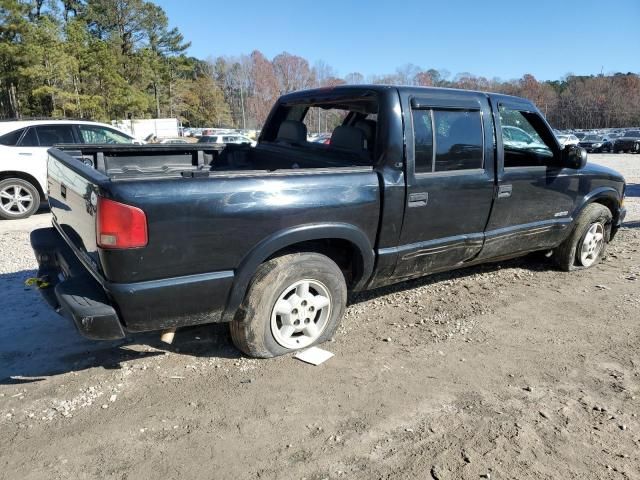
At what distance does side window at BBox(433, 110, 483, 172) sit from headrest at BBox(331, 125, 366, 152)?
0.58 metres

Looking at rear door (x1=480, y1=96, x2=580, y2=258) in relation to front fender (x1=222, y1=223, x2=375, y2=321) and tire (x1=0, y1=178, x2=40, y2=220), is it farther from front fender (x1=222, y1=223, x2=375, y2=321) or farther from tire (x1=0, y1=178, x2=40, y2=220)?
tire (x1=0, y1=178, x2=40, y2=220)

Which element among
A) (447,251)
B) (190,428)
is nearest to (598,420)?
(447,251)

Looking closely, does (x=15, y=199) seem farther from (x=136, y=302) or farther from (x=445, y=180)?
(x=445, y=180)

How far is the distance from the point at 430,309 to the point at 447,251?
→ 0.62 m

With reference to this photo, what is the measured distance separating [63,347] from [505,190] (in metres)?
3.70

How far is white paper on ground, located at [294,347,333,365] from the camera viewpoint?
3.44 meters

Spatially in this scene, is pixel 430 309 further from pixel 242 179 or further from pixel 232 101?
pixel 232 101

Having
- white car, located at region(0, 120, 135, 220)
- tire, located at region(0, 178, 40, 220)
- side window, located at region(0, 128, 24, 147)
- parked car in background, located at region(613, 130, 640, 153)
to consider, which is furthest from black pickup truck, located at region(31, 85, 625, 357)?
parked car in background, located at region(613, 130, 640, 153)

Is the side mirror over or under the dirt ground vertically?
over

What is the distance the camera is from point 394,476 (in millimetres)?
2357

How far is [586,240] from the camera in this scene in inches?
212

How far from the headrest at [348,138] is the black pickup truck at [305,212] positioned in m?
0.01

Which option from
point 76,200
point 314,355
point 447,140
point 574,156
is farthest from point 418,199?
point 76,200

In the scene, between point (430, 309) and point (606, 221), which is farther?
point (606, 221)
